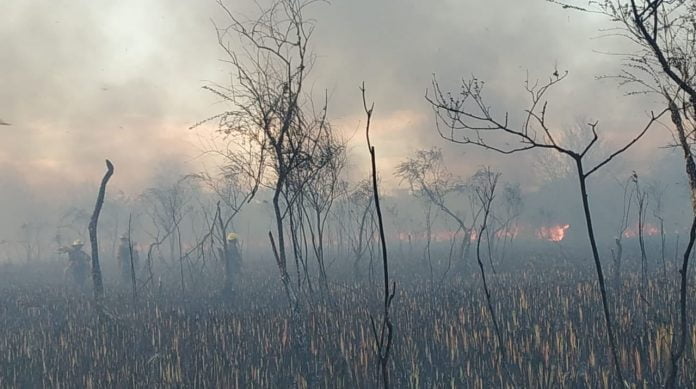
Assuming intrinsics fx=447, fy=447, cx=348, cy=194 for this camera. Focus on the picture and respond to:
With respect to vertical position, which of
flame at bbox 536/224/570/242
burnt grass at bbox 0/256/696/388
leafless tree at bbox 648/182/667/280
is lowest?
flame at bbox 536/224/570/242

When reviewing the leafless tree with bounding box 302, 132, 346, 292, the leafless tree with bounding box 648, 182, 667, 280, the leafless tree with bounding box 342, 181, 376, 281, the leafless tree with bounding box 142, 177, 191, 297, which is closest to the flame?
the leafless tree with bounding box 648, 182, 667, 280

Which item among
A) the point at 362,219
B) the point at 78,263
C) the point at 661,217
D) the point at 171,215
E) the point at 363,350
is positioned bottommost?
the point at 363,350

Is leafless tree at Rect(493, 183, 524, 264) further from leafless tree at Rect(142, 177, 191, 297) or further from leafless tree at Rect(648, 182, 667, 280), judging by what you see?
leafless tree at Rect(142, 177, 191, 297)

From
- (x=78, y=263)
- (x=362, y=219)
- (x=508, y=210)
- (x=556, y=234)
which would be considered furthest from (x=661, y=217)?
(x=78, y=263)

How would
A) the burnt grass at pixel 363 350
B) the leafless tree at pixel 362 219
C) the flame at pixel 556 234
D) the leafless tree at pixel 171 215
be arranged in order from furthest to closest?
the flame at pixel 556 234
the leafless tree at pixel 171 215
the leafless tree at pixel 362 219
the burnt grass at pixel 363 350

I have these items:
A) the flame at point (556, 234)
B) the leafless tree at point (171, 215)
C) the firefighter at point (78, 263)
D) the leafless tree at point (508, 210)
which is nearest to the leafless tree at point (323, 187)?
the leafless tree at point (171, 215)

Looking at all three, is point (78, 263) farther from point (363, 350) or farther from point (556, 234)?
point (556, 234)

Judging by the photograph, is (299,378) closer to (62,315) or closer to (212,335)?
(212,335)

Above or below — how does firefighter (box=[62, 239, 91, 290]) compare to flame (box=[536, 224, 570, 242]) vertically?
above

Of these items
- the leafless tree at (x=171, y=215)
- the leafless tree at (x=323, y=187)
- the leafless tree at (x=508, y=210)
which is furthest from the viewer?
the leafless tree at (x=508, y=210)

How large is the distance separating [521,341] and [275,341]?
3572mm

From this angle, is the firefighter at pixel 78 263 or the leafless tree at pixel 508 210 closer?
the firefighter at pixel 78 263

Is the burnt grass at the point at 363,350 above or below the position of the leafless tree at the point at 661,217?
below

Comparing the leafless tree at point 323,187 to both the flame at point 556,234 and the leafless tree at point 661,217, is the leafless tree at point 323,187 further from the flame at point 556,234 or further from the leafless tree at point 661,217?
the flame at point 556,234
